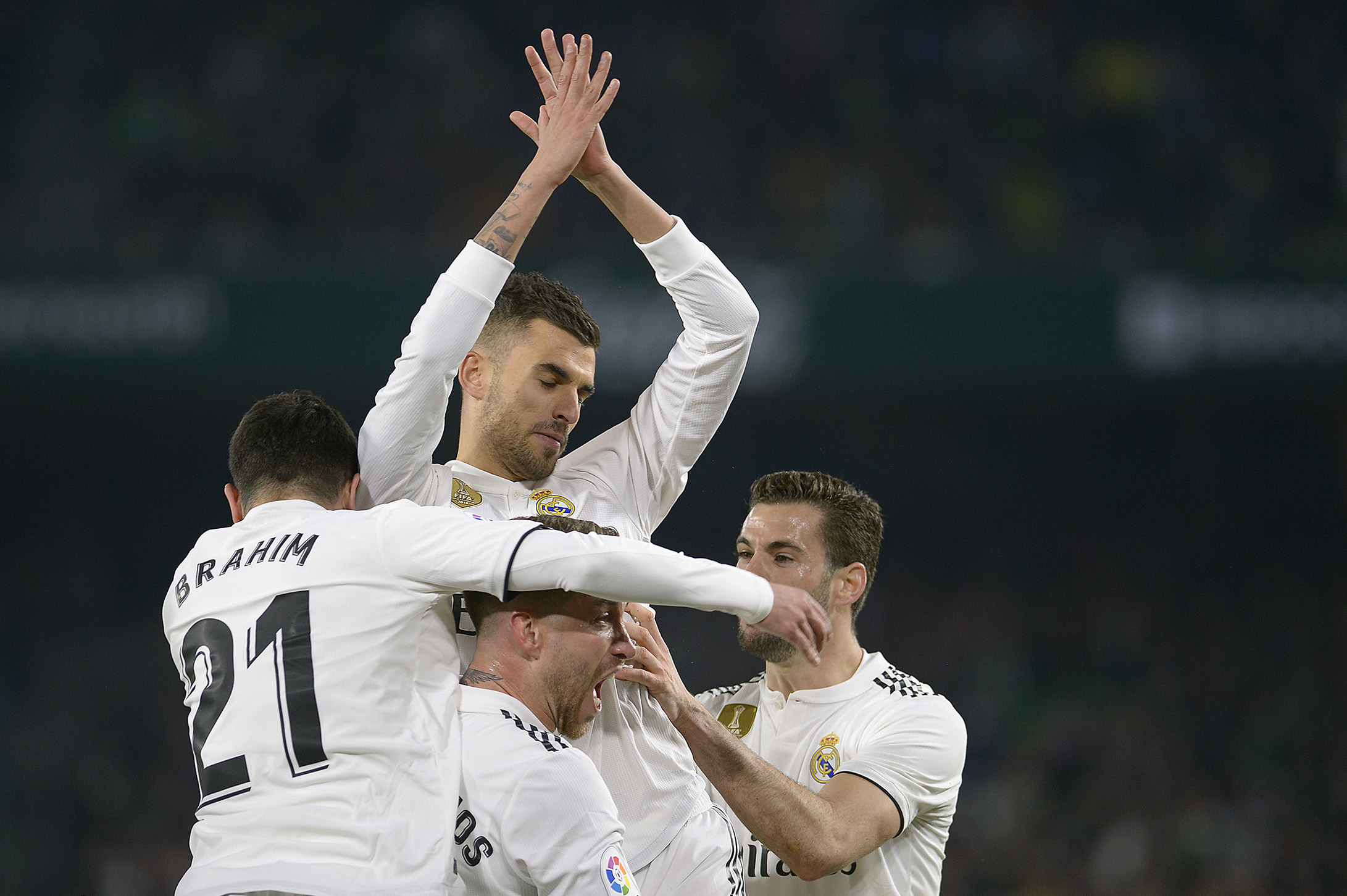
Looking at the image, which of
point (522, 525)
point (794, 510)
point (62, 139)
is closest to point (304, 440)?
point (522, 525)

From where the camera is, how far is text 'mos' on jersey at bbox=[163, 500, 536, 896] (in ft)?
9.93

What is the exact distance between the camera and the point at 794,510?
475 cm

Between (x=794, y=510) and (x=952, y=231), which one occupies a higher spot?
(x=952, y=231)

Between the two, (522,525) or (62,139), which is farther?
(62,139)

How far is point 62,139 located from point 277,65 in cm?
209

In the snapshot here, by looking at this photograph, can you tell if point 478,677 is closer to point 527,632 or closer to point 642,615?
point 527,632

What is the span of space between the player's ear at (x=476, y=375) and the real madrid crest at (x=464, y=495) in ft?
0.86

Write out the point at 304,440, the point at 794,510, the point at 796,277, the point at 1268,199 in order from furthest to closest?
1. the point at 1268,199
2. the point at 796,277
3. the point at 794,510
4. the point at 304,440

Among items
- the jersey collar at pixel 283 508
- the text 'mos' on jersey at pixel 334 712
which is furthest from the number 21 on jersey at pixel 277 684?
the jersey collar at pixel 283 508

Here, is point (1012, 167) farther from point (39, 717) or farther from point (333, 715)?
point (333, 715)

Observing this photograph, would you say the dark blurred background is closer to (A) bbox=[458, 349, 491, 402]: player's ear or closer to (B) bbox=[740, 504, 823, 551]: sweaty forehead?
(B) bbox=[740, 504, 823, 551]: sweaty forehead

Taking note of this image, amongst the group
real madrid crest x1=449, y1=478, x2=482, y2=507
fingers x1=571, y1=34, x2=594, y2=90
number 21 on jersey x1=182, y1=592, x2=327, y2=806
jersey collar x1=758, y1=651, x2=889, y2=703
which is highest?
fingers x1=571, y1=34, x2=594, y2=90

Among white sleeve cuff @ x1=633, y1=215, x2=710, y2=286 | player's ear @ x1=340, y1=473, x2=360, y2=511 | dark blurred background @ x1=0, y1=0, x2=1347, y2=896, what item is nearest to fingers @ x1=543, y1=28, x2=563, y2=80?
white sleeve cuff @ x1=633, y1=215, x2=710, y2=286

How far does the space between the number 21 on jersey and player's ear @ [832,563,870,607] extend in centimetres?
210
